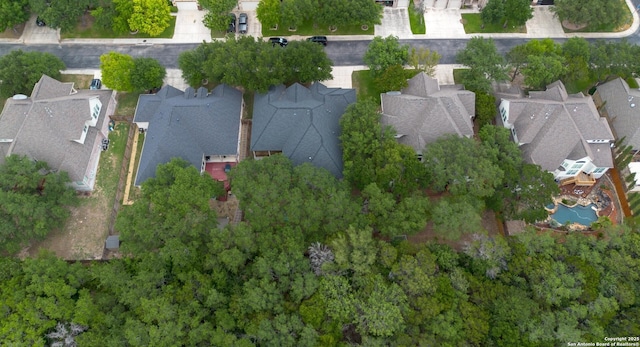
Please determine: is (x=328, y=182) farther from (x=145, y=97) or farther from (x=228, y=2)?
(x=228, y=2)

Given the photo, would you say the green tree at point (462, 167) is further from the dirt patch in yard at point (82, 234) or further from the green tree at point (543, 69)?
the dirt patch in yard at point (82, 234)

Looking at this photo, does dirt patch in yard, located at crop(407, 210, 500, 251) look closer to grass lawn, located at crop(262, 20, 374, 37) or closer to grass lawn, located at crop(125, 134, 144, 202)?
grass lawn, located at crop(262, 20, 374, 37)

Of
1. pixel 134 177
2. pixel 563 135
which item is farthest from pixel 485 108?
pixel 134 177

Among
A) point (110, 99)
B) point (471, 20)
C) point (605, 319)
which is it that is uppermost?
point (471, 20)

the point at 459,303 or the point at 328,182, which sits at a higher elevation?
the point at 328,182

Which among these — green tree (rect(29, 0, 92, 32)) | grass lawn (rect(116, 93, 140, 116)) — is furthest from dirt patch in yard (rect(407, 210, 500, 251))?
green tree (rect(29, 0, 92, 32))

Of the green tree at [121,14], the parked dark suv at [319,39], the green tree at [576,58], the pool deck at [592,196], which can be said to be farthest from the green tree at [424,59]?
the green tree at [121,14]

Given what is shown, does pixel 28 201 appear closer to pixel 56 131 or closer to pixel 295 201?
pixel 56 131

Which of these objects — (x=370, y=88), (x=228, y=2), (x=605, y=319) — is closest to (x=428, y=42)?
(x=370, y=88)
